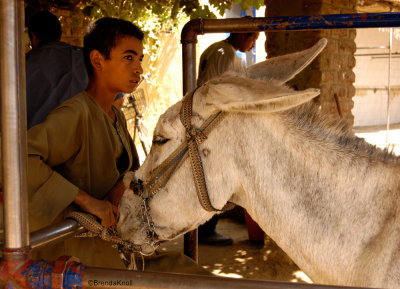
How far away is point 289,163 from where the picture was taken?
187 cm

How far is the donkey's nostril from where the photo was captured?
6.82ft

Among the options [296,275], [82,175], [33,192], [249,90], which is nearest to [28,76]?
[82,175]

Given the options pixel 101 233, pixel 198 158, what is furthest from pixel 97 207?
pixel 198 158

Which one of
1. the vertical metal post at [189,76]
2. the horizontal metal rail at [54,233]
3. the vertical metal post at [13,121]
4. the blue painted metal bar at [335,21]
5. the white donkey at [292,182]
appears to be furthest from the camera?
the vertical metal post at [189,76]

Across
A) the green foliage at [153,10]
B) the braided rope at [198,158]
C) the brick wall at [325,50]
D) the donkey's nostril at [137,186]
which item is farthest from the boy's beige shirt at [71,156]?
the brick wall at [325,50]

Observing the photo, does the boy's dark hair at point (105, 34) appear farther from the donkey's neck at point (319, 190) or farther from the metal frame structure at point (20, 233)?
the metal frame structure at point (20, 233)

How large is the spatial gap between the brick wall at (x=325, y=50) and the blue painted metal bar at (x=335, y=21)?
8.43 feet

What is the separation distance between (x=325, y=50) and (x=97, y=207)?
3.54m

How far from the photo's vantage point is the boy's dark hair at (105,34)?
2525mm

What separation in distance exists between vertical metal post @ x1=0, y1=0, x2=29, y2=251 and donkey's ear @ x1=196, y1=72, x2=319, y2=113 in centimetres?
82

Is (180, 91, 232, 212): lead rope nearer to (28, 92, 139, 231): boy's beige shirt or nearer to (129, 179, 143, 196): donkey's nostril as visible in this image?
(129, 179, 143, 196): donkey's nostril

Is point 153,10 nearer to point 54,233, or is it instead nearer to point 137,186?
point 137,186

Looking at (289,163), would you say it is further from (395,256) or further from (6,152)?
(6,152)

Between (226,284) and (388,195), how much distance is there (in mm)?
908
